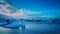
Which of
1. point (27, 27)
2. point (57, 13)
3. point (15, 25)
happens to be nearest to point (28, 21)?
point (27, 27)

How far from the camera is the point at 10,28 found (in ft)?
5.34

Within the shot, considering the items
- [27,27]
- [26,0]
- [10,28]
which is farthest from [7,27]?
[26,0]

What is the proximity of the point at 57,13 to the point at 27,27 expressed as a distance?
474 millimetres

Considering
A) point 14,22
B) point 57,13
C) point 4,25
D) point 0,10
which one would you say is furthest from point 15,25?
point 57,13

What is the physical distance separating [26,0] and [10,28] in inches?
18.5

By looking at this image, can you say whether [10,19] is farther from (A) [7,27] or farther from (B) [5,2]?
(B) [5,2]

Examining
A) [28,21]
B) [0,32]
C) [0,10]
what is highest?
[0,10]

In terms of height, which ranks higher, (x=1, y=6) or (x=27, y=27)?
(x=1, y=6)

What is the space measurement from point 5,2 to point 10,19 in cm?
26

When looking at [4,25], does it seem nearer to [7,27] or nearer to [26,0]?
[7,27]

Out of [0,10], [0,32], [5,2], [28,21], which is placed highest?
[5,2]

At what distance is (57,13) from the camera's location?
5.24 ft

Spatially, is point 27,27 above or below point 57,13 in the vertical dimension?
below

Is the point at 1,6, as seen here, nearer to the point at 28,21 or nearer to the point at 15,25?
the point at 15,25
